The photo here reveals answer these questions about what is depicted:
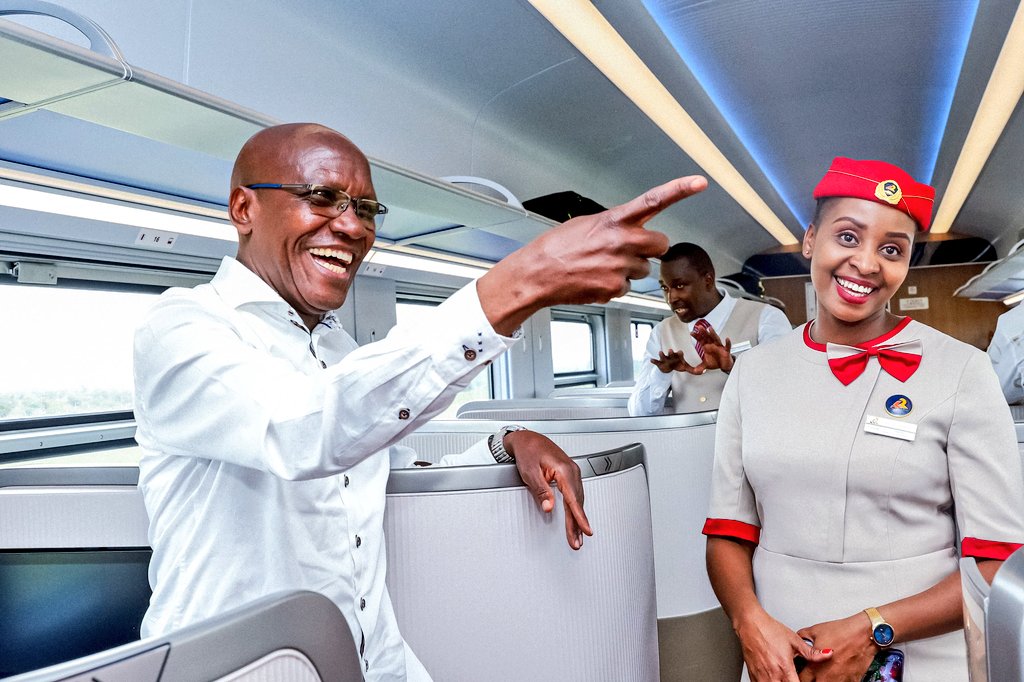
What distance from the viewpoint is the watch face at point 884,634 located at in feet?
4.00

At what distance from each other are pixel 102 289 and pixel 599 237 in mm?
3148

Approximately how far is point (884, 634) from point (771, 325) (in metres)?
2.77

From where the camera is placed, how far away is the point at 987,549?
3.93 ft

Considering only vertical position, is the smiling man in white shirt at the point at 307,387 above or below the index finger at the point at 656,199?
below

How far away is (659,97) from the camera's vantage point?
4656mm

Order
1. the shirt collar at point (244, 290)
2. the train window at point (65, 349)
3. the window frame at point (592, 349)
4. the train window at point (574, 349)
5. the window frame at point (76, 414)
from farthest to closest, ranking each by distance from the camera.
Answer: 1. the window frame at point (592, 349)
2. the train window at point (574, 349)
3. the train window at point (65, 349)
4. the window frame at point (76, 414)
5. the shirt collar at point (244, 290)

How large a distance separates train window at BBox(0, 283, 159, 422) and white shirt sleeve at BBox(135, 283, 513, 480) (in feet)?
6.57

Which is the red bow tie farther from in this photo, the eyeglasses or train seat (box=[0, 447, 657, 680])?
the eyeglasses

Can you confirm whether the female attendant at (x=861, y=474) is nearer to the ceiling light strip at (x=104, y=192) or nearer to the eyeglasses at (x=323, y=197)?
the eyeglasses at (x=323, y=197)

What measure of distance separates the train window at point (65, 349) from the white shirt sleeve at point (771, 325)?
9.57ft

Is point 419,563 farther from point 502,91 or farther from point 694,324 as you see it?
point 502,91

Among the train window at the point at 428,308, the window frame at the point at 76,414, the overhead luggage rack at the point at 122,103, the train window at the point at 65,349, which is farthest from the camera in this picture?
the train window at the point at 428,308

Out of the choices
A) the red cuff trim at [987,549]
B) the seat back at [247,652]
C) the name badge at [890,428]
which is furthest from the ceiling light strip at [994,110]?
the seat back at [247,652]

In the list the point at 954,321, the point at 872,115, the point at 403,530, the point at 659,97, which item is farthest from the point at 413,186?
the point at 954,321
